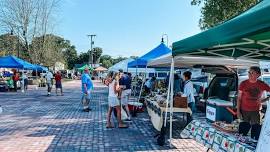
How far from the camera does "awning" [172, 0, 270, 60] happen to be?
4.02 metres

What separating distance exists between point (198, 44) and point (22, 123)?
27.5ft

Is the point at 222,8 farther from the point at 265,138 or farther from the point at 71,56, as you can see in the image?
the point at 71,56

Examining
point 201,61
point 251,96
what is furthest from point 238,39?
point 201,61

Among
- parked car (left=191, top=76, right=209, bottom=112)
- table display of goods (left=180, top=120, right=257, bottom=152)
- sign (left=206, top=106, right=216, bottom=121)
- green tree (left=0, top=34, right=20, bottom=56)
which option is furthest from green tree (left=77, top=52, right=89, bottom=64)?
table display of goods (left=180, top=120, right=257, bottom=152)

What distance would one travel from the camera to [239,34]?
14.6ft

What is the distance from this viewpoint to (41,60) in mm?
55812

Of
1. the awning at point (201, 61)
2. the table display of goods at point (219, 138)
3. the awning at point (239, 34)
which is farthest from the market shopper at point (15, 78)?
the table display of goods at point (219, 138)

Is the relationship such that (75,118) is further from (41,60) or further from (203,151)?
(41,60)

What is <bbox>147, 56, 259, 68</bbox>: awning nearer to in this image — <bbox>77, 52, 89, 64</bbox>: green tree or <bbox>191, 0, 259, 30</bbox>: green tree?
<bbox>191, 0, 259, 30</bbox>: green tree

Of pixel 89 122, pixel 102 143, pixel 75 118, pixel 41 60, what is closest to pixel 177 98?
pixel 102 143

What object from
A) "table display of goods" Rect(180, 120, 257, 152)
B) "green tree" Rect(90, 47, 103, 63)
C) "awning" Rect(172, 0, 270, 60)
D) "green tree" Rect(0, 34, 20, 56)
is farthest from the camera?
"green tree" Rect(90, 47, 103, 63)

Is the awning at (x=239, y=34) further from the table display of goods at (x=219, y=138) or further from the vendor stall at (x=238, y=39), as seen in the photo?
the table display of goods at (x=219, y=138)

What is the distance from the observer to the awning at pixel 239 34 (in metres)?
4.02

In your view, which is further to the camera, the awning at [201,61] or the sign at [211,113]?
the awning at [201,61]
